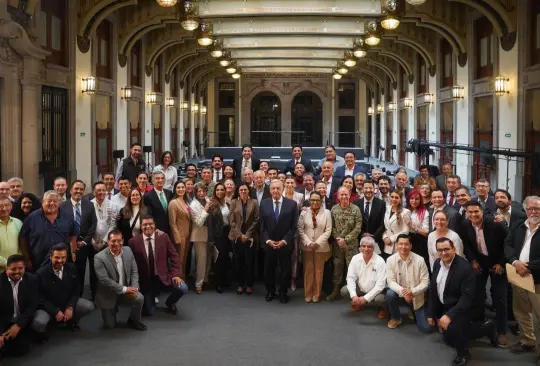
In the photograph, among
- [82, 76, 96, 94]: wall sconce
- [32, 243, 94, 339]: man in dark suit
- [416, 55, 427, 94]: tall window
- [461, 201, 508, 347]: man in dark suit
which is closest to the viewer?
[32, 243, 94, 339]: man in dark suit

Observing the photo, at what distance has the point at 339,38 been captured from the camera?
25.3m

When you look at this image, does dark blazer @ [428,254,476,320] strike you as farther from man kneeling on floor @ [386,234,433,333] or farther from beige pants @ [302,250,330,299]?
beige pants @ [302,250,330,299]

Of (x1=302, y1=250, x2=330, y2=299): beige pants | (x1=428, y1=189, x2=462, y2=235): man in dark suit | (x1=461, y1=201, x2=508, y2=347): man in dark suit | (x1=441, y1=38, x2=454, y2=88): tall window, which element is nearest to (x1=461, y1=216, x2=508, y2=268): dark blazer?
(x1=461, y1=201, x2=508, y2=347): man in dark suit

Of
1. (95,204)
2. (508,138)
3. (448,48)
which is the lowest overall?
(95,204)

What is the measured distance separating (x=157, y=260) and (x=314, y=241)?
224 centimetres

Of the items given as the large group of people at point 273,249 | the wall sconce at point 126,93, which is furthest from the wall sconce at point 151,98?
the large group of people at point 273,249

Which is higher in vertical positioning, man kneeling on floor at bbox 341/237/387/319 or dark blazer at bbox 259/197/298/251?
dark blazer at bbox 259/197/298/251

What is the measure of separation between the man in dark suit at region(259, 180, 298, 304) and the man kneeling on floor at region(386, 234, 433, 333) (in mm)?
1627

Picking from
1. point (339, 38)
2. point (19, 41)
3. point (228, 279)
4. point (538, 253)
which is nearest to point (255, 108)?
point (339, 38)

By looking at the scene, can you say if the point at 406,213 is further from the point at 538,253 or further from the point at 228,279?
the point at 228,279

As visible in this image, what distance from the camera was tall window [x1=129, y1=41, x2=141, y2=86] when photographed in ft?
72.1

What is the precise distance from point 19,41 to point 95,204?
5763mm

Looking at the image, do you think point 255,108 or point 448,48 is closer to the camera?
point 448,48

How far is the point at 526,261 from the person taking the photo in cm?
607
